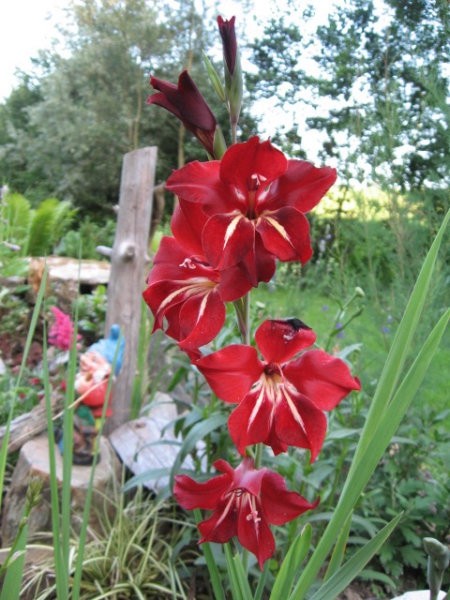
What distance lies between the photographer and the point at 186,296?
64 cm

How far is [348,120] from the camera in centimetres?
115

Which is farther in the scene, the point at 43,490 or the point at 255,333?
the point at 43,490

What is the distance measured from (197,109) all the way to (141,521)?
1649 millimetres

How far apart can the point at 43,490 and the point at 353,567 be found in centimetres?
146

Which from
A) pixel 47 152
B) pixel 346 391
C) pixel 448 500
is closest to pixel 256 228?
pixel 346 391

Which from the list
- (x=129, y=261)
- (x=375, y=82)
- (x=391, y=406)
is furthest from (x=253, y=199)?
(x=129, y=261)

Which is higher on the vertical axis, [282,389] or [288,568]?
[282,389]

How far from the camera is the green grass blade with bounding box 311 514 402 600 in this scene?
61 centimetres

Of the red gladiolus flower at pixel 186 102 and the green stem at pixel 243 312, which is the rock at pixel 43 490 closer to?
the green stem at pixel 243 312

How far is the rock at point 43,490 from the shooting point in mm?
1903

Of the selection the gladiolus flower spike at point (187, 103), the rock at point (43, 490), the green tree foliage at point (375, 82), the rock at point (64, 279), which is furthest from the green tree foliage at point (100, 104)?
the gladiolus flower spike at point (187, 103)

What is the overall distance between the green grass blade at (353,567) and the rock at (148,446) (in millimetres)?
1370

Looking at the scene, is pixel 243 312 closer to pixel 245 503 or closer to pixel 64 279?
pixel 245 503

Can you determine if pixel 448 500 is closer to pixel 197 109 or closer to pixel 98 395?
pixel 98 395
